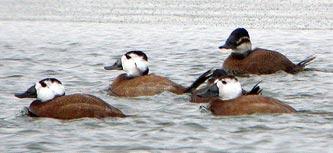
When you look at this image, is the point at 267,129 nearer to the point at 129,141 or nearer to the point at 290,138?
the point at 290,138

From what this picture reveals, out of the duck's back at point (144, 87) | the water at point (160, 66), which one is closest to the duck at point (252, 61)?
the water at point (160, 66)

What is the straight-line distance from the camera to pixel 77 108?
10.2 meters

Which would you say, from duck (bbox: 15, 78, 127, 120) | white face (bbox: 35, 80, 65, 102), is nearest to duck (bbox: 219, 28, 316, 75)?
white face (bbox: 35, 80, 65, 102)

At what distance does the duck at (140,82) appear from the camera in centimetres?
1212

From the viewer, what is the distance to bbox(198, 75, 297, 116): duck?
10.2 m

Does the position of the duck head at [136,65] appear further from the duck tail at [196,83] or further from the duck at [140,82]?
the duck tail at [196,83]

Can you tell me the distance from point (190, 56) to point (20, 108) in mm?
5610

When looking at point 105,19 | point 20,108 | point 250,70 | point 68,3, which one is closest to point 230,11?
point 105,19

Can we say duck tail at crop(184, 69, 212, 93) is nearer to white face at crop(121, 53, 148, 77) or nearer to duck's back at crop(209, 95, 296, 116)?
white face at crop(121, 53, 148, 77)

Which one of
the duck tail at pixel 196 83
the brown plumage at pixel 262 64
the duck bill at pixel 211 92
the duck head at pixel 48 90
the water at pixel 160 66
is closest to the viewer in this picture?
the water at pixel 160 66

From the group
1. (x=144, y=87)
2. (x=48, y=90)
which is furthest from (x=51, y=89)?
(x=144, y=87)

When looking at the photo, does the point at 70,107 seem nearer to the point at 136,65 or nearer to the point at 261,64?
the point at 136,65

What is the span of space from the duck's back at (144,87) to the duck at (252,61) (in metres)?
2.32

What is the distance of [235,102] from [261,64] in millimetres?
3956
